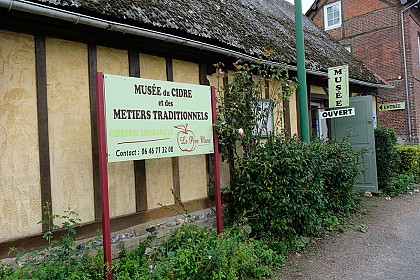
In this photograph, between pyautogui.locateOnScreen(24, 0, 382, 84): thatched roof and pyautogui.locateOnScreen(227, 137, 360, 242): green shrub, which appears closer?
pyautogui.locateOnScreen(24, 0, 382, 84): thatched roof

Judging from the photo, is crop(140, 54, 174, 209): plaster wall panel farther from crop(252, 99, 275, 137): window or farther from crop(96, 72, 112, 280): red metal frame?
crop(252, 99, 275, 137): window

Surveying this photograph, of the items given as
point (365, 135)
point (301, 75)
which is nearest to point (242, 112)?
point (301, 75)

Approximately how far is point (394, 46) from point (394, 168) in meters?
7.15

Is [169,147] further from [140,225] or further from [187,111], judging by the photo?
[140,225]

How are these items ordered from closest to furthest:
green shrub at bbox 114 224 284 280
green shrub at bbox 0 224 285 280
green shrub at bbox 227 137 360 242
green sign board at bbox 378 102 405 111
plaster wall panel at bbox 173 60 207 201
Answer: green shrub at bbox 0 224 285 280 < green shrub at bbox 114 224 284 280 < green shrub at bbox 227 137 360 242 < plaster wall panel at bbox 173 60 207 201 < green sign board at bbox 378 102 405 111

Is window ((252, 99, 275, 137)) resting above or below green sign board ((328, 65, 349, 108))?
below

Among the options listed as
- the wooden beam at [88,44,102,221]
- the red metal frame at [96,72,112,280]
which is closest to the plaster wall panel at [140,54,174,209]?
the wooden beam at [88,44,102,221]

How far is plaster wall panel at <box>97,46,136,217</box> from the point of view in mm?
4043

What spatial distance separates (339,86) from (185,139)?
4.64 meters

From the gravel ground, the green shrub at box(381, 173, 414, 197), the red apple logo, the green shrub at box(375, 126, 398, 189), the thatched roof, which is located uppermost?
the thatched roof

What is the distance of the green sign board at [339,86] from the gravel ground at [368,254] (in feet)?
8.01

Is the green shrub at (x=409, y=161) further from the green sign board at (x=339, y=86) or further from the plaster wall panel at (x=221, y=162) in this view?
the plaster wall panel at (x=221, y=162)

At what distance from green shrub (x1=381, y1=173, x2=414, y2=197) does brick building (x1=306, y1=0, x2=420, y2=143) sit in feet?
17.2

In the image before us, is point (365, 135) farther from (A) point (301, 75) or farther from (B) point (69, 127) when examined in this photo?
(B) point (69, 127)
